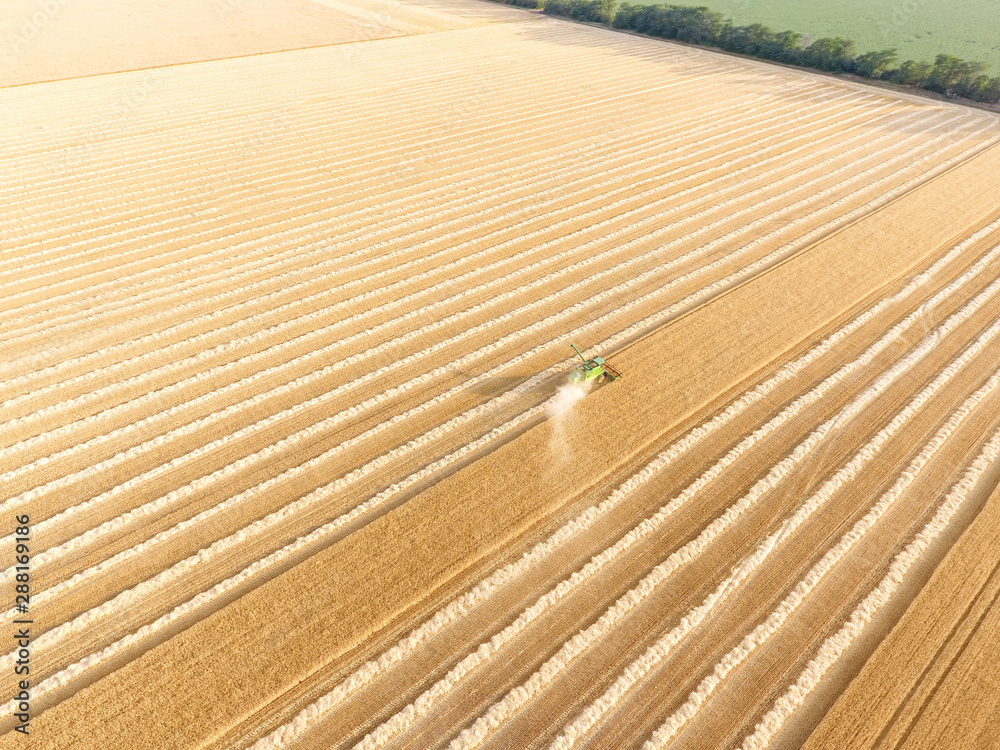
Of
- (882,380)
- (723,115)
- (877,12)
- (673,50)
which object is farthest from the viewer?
(877,12)

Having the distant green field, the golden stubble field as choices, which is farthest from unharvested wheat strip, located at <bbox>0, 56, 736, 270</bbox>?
the distant green field

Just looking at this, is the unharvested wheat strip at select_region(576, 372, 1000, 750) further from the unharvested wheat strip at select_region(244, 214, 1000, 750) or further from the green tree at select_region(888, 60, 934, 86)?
the green tree at select_region(888, 60, 934, 86)

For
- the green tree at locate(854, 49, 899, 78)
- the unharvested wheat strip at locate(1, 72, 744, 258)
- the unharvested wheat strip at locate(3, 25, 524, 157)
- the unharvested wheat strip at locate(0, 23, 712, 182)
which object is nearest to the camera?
the unharvested wheat strip at locate(1, 72, 744, 258)

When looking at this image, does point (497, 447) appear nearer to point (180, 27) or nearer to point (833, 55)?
point (833, 55)

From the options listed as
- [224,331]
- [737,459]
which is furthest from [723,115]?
[224,331]

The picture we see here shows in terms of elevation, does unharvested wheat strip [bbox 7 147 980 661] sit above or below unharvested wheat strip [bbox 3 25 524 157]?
below

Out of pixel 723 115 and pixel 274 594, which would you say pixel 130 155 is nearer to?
pixel 274 594

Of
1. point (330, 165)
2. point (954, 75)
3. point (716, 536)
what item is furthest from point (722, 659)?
point (954, 75)
